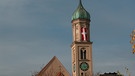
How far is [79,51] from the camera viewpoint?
90.4 m

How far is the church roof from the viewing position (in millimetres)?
79000

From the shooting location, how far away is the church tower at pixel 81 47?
89438 mm

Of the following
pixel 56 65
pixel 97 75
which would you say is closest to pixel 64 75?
pixel 56 65

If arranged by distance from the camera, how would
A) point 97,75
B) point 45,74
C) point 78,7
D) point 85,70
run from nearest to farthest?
1. point 45,74
2. point 97,75
3. point 85,70
4. point 78,7

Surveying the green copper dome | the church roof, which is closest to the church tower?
the green copper dome

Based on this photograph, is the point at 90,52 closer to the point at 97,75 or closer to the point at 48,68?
the point at 97,75

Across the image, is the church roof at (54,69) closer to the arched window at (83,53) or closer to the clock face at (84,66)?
the clock face at (84,66)

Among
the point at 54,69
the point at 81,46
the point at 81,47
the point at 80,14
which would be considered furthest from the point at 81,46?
the point at 54,69

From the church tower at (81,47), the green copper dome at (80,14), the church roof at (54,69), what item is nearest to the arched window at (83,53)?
the church tower at (81,47)

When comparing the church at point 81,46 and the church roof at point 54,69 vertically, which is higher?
the church at point 81,46

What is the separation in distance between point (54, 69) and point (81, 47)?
12.0 m

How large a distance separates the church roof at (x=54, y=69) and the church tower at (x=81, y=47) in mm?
9336

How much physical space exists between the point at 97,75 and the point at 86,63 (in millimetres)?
6573

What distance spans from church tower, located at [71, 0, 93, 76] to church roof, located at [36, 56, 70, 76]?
9336mm
